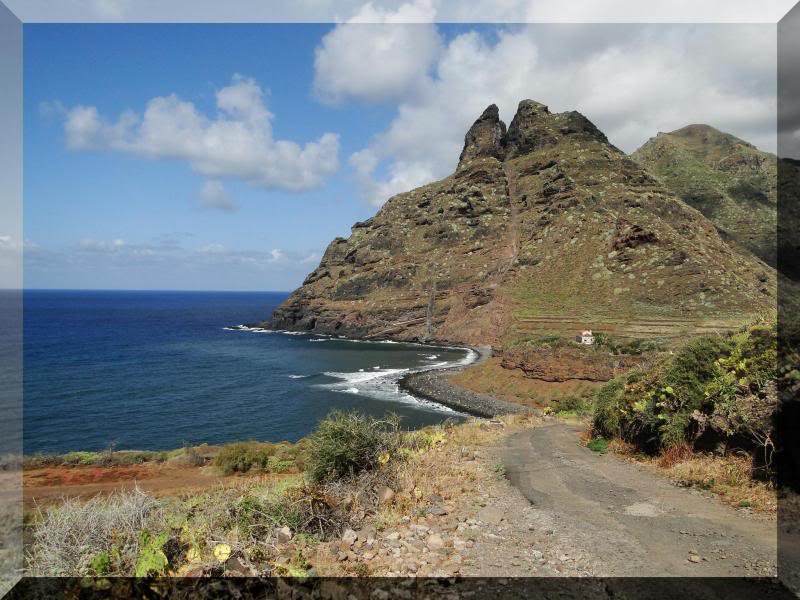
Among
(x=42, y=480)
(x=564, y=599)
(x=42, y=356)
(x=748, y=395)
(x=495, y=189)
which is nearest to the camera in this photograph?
(x=564, y=599)

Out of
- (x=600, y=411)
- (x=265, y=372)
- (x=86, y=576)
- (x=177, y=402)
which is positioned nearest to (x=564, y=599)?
(x=86, y=576)

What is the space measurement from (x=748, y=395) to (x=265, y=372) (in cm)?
5297

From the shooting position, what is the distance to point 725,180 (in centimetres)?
11600

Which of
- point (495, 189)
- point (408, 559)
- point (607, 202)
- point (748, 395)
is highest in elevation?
point (495, 189)

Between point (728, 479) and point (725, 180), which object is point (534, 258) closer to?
point (725, 180)

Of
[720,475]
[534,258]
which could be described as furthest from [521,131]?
[720,475]

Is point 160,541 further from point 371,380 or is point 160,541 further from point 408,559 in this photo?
point 371,380

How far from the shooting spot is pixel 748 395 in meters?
7.17

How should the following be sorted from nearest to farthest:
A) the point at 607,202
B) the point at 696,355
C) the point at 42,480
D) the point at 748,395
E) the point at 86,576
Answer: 1. the point at 86,576
2. the point at 748,395
3. the point at 696,355
4. the point at 42,480
5. the point at 607,202

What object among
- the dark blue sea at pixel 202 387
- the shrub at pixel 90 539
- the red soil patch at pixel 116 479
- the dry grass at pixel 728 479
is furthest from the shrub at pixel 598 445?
the dark blue sea at pixel 202 387

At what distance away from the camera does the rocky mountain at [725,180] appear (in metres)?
95.6

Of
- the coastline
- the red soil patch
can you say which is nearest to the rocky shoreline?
the coastline

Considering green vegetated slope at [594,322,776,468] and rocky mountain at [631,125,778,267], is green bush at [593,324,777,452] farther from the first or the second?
rocky mountain at [631,125,778,267]

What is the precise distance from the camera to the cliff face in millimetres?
61031
